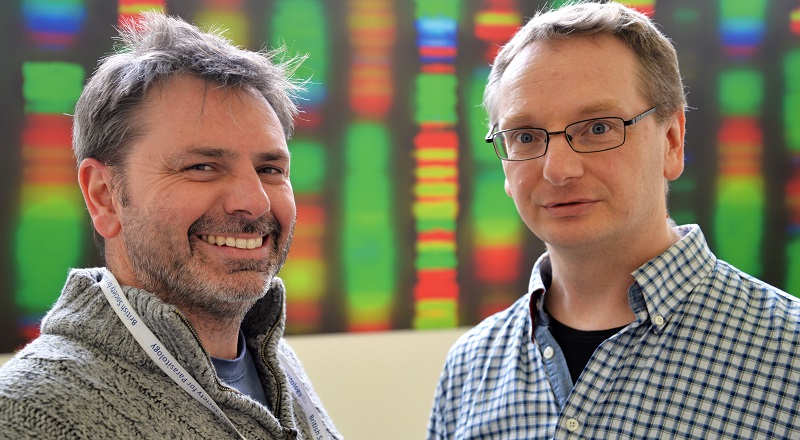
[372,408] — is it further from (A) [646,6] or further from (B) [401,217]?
(A) [646,6]

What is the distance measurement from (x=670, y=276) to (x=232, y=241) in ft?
2.99

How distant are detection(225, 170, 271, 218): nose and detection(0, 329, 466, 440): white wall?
50.4 inches

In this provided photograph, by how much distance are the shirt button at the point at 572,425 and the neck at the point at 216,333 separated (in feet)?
2.31

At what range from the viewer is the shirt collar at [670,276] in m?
1.65

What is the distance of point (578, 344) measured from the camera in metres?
1.75

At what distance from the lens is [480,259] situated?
2930 mm

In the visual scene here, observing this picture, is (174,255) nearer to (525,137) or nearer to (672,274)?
(525,137)

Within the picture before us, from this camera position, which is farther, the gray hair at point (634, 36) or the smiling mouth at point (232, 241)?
the gray hair at point (634, 36)

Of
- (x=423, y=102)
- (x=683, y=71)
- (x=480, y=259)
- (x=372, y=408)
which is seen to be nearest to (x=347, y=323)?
(x=372, y=408)

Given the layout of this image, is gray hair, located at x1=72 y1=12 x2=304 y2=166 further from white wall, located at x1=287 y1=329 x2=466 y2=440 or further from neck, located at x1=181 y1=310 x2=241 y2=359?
white wall, located at x1=287 y1=329 x2=466 y2=440

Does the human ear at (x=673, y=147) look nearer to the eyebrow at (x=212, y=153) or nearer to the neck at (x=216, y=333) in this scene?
the eyebrow at (x=212, y=153)

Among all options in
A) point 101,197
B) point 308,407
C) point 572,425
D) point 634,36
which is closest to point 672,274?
point 572,425

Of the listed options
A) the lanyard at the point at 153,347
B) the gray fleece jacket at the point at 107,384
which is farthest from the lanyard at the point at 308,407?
the lanyard at the point at 153,347

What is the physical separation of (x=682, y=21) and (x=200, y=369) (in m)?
2.47
